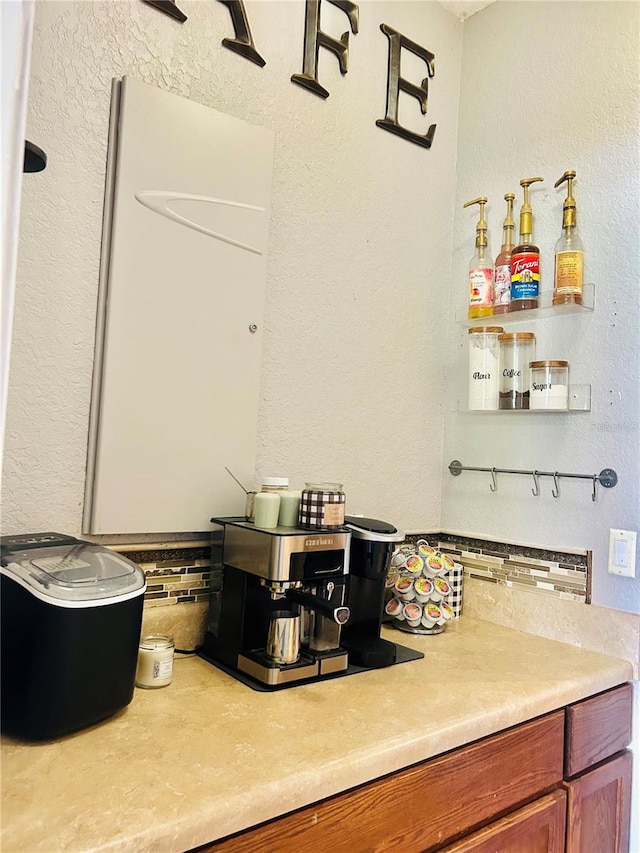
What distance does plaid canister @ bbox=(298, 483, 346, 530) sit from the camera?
4.26 ft

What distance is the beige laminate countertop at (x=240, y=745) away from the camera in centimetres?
74

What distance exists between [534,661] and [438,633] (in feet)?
0.85

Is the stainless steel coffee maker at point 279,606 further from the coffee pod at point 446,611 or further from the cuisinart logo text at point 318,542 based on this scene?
the coffee pod at point 446,611

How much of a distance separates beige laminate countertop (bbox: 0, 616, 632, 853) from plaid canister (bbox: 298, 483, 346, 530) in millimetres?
313

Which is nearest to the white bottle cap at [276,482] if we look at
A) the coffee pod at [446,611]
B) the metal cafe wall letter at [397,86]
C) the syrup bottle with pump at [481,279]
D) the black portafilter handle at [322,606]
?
the black portafilter handle at [322,606]

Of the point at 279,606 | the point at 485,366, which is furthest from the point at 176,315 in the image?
the point at 485,366

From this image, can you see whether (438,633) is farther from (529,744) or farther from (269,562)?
(269,562)

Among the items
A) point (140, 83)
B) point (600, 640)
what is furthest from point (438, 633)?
point (140, 83)

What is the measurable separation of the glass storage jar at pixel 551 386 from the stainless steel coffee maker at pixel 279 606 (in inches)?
26.1

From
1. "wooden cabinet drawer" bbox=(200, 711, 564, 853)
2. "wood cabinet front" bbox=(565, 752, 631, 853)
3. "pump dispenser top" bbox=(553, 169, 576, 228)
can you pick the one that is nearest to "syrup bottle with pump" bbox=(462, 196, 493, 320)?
"pump dispenser top" bbox=(553, 169, 576, 228)

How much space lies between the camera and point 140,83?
4.18 feet

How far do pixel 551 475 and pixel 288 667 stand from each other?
2.89 ft

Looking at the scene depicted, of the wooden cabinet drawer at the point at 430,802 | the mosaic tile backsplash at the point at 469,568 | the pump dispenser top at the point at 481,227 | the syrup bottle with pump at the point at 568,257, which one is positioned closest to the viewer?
the wooden cabinet drawer at the point at 430,802

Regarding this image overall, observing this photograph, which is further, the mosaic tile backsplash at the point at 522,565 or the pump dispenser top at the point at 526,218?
the pump dispenser top at the point at 526,218
